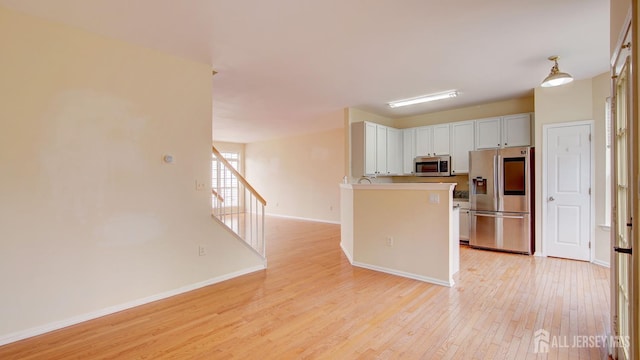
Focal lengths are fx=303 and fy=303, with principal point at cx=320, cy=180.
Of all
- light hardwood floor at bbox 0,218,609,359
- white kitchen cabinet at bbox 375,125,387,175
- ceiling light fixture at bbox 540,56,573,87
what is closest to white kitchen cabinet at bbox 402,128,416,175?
white kitchen cabinet at bbox 375,125,387,175

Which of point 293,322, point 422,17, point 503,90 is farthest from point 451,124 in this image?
point 293,322

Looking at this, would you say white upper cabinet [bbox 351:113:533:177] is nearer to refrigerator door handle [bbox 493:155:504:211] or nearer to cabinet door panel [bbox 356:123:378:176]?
cabinet door panel [bbox 356:123:378:176]

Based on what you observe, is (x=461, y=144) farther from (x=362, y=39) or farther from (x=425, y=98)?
(x=362, y=39)

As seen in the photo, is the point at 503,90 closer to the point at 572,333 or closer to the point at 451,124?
the point at 451,124

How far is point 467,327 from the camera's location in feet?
8.15

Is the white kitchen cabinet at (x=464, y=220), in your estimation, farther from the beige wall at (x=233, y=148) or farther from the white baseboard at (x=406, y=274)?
the beige wall at (x=233, y=148)

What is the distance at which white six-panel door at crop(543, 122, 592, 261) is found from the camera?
4273 mm

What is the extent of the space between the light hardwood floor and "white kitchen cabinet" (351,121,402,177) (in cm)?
225

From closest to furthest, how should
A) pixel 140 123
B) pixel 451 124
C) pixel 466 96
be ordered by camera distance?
pixel 140 123 → pixel 466 96 → pixel 451 124

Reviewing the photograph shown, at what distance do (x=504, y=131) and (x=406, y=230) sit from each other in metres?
2.88

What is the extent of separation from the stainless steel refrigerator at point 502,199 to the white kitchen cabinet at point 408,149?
4.07ft

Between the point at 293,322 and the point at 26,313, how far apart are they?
214 centimetres

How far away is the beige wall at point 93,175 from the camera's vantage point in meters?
2.41

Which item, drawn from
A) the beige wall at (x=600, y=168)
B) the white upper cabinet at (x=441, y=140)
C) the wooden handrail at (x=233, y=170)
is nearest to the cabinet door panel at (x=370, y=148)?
the white upper cabinet at (x=441, y=140)
